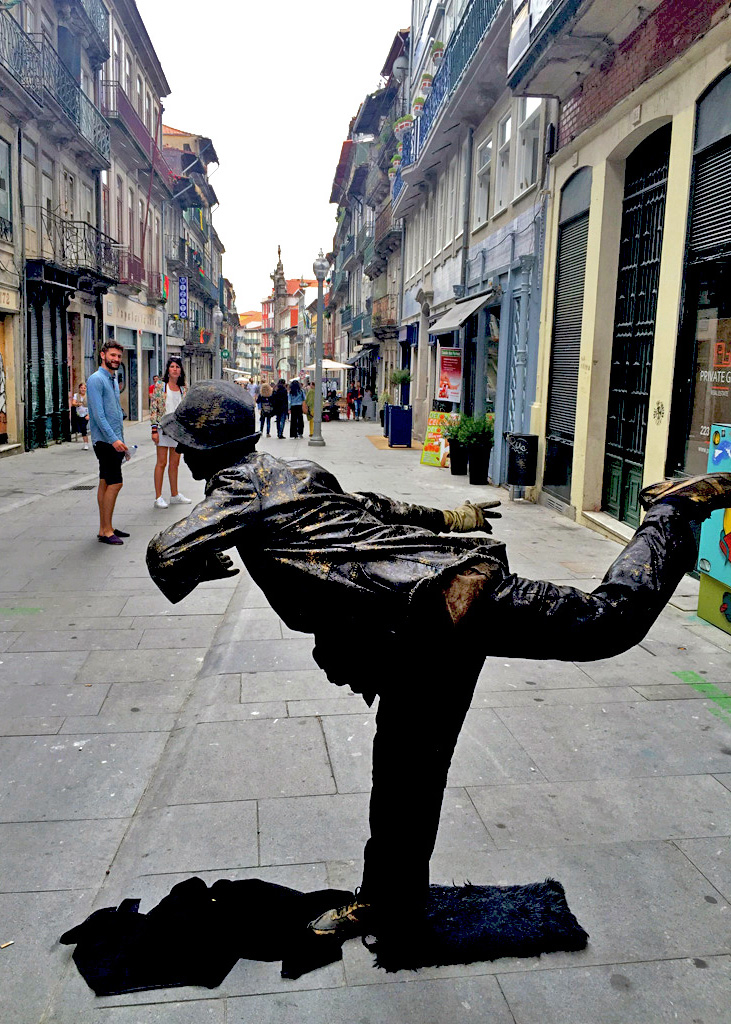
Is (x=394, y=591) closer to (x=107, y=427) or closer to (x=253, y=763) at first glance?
(x=253, y=763)

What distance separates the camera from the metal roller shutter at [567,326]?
10764mm

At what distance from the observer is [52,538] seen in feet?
29.9

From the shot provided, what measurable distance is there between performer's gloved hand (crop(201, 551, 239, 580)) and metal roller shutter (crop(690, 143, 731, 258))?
6.04 m

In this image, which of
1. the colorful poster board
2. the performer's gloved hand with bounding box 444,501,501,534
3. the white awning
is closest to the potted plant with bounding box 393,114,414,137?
the white awning

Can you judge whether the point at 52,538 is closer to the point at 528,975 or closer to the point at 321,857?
the point at 321,857

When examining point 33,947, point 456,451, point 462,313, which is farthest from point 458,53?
point 33,947

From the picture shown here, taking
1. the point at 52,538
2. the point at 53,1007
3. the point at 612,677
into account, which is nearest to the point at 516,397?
the point at 52,538

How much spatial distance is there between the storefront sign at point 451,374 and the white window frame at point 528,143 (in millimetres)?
5172

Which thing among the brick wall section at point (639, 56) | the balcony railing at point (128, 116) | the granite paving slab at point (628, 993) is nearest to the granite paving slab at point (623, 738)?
the granite paving slab at point (628, 993)

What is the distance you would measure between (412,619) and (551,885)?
131 centimetres

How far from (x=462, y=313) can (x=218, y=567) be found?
14.7 meters

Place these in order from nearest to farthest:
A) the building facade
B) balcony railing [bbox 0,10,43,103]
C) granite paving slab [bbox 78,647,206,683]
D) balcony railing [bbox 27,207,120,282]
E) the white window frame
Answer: granite paving slab [bbox 78,647,206,683]
the building facade
the white window frame
balcony railing [bbox 0,10,43,103]
balcony railing [bbox 27,207,120,282]

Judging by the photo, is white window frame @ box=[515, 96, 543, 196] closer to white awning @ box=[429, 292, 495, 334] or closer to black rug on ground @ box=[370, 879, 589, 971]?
white awning @ box=[429, 292, 495, 334]

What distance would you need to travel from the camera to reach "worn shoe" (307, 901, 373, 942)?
2.66 m
